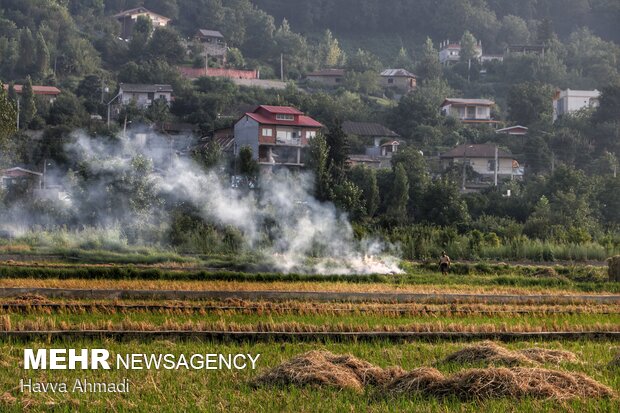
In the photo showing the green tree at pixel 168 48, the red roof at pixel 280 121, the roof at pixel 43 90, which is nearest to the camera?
the red roof at pixel 280 121

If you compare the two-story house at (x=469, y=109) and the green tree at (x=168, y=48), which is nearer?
the two-story house at (x=469, y=109)

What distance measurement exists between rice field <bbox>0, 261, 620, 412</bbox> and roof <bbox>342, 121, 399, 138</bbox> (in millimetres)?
35116

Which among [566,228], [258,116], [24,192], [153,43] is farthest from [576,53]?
[24,192]

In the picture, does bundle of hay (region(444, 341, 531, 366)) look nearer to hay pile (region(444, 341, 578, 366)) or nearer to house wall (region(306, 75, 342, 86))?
hay pile (region(444, 341, 578, 366))

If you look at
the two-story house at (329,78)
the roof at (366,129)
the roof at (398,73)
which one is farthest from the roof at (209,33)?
the roof at (366,129)

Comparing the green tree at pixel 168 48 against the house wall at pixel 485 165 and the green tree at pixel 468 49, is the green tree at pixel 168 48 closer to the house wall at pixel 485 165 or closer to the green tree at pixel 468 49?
the green tree at pixel 468 49

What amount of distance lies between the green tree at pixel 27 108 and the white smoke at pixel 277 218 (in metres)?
17.2

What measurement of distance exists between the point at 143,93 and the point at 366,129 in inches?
557

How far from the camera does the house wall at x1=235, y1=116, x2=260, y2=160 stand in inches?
1895

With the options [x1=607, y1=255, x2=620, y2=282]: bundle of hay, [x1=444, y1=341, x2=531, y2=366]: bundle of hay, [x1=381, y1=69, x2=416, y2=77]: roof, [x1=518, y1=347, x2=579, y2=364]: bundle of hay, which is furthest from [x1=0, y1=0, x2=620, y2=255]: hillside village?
[x1=444, y1=341, x2=531, y2=366]: bundle of hay

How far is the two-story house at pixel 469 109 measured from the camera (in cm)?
6919

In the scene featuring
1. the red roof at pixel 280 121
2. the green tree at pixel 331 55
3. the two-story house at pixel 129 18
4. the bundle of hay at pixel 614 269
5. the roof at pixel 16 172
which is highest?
the two-story house at pixel 129 18

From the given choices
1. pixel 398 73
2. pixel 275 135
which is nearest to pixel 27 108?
pixel 275 135

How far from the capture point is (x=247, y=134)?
48531mm
